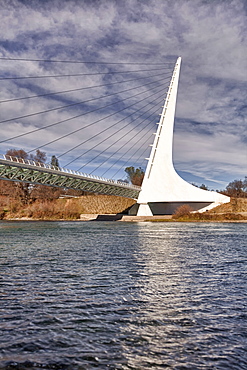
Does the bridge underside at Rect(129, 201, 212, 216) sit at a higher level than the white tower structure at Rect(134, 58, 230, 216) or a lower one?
lower

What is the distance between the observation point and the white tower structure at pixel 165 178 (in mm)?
57219

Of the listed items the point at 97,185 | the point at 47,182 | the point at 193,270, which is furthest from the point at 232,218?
the point at 193,270

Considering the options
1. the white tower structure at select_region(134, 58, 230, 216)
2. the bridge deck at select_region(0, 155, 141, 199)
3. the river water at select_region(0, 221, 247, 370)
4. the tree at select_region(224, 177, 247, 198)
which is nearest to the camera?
the river water at select_region(0, 221, 247, 370)

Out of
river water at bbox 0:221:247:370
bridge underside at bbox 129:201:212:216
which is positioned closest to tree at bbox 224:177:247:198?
bridge underside at bbox 129:201:212:216

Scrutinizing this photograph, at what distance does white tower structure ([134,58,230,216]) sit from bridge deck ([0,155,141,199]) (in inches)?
108

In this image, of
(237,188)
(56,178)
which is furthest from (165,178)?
(237,188)

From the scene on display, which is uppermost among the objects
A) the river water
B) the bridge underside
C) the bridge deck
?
the bridge deck

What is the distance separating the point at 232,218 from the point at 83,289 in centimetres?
4562

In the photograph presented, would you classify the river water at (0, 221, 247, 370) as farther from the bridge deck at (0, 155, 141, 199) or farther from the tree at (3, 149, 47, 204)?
the tree at (3, 149, 47, 204)

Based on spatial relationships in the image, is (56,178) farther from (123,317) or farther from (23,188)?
(123,317)

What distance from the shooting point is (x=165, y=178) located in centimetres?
5822

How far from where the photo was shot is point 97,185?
177 ft

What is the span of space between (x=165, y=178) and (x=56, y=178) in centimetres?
2018

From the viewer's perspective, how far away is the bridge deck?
40.2 metres
